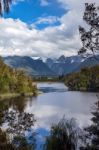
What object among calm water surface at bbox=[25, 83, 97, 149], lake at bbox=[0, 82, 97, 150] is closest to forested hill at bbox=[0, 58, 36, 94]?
lake at bbox=[0, 82, 97, 150]

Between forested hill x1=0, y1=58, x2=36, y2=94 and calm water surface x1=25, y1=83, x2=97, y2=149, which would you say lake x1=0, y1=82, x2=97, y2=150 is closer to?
calm water surface x1=25, y1=83, x2=97, y2=149

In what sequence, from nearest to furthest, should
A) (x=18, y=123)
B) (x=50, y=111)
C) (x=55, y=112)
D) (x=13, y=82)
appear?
(x=18, y=123) < (x=55, y=112) < (x=50, y=111) < (x=13, y=82)

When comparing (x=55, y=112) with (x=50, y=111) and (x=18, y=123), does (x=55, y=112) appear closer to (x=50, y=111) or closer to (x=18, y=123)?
(x=50, y=111)

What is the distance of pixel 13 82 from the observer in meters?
154

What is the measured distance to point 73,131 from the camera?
2364 cm

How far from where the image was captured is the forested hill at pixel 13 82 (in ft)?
476

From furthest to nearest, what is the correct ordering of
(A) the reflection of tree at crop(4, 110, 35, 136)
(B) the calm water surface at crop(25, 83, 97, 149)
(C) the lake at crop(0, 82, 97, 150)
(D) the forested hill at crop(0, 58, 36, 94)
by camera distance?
(D) the forested hill at crop(0, 58, 36, 94), (B) the calm water surface at crop(25, 83, 97, 149), (C) the lake at crop(0, 82, 97, 150), (A) the reflection of tree at crop(4, 110, 35, 136)

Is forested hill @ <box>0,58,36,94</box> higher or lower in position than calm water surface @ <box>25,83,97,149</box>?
higher

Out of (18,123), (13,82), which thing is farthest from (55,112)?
(13,82)

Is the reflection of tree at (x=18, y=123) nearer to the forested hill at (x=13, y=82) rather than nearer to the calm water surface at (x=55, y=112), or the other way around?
the calm water surface at (x=55, y=112)

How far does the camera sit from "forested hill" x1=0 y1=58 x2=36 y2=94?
476 ft

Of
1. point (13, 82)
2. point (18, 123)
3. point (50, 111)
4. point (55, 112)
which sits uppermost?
point (18, 123)

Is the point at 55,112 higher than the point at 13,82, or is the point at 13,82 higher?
the point at 13,82

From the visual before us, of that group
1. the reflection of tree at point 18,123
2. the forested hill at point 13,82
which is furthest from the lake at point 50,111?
the forested hill at point 13,82
